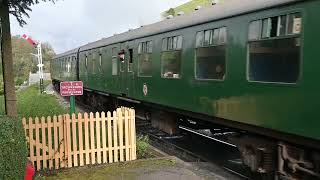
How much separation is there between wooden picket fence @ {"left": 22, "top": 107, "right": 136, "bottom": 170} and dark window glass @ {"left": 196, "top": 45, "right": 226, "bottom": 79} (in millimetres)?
1715

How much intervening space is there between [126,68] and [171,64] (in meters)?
4.54

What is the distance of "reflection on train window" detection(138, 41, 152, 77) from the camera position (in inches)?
532

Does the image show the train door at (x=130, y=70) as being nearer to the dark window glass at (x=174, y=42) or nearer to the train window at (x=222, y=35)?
the dark window glass at (x=174, y=42)

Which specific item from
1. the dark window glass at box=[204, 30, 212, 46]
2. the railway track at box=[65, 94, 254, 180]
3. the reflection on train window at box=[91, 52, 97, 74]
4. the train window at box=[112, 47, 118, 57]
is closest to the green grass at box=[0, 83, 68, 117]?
the reflection on train window at box=[91, 52, 97, 74]

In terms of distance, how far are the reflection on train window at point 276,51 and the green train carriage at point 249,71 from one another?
0.6 inches

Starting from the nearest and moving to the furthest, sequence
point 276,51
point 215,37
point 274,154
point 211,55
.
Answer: point 276,51 → point 274,154 → point 215,37 → point 211,55

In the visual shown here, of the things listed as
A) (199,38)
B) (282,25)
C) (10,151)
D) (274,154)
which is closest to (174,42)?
(199,38)

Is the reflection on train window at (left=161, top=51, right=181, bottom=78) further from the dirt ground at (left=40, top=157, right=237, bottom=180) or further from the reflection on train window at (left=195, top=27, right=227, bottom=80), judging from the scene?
the dirt ground at (left=40, top=157, right=237, bottom=180)

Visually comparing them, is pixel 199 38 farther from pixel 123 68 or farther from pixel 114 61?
pixel 114 61

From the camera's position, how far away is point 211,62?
9477 millimetres

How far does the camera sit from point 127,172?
8.72m

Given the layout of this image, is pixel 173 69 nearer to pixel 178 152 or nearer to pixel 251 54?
pixel 178 152

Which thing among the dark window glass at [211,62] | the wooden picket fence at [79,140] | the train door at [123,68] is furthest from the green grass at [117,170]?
the train door at [123,68]

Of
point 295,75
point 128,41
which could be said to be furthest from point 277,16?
point 128,41
